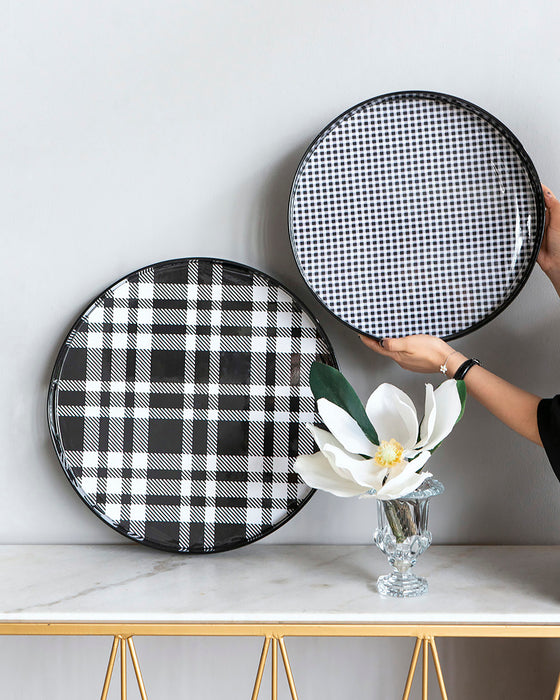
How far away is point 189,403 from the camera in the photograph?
42.4 inches

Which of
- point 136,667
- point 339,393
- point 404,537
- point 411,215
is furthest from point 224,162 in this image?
point 136,667

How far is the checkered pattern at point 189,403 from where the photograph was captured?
1066mm

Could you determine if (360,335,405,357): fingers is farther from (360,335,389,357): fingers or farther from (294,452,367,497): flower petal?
(294,452,367,497): flower petal

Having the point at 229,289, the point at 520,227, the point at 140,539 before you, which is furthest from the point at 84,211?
the point at 520,227

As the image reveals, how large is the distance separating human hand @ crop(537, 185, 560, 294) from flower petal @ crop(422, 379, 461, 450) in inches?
12.1

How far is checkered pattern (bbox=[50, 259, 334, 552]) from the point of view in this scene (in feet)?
3.50

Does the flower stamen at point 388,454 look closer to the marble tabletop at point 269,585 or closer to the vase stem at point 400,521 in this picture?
the vase stem at point 400,521

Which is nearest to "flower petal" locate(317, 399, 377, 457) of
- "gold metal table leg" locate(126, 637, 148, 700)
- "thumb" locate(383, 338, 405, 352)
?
"thumb" locate(383, 338, 405, 352)

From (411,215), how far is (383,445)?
38cm

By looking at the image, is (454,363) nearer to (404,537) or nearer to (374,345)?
(374,345)

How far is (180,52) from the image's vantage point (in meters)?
1.08

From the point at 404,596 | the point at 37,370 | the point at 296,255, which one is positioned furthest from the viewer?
the point at 37,370

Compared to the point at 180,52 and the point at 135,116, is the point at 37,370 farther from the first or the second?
the point at 180,52

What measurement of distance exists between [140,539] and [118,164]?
2.05 feet
